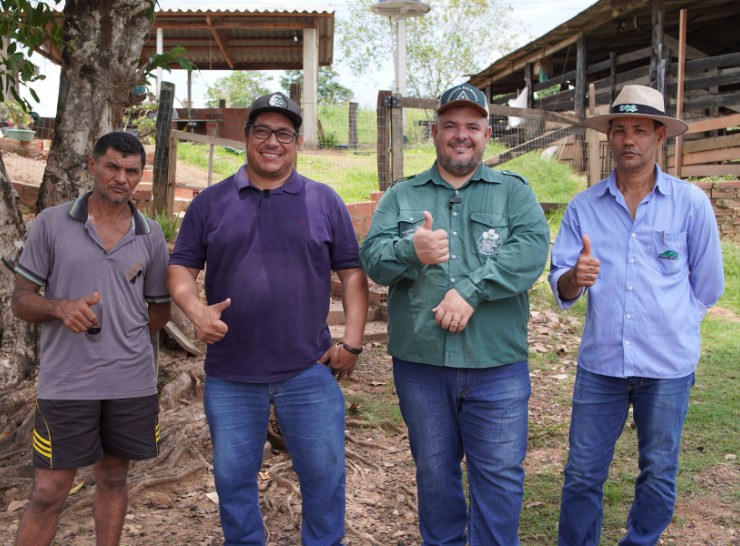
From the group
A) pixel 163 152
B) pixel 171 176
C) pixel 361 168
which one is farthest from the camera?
pixel 361 168

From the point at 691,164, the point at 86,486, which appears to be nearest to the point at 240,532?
the point at 86,486

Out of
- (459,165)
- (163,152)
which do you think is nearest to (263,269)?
(459,165)

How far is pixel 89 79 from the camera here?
5.00 metres

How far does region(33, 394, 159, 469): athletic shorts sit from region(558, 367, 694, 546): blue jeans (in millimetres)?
1831

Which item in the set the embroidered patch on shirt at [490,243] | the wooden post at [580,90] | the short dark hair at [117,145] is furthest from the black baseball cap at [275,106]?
the wooden post at [580,90]

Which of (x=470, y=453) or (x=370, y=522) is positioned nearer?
(x=470, y=453)

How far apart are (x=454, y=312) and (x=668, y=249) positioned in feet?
3.33

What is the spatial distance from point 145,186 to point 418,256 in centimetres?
736

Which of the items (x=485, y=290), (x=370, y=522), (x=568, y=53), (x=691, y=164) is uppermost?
(x=568, y=53)

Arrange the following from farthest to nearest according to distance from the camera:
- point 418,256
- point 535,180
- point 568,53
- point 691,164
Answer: point 568,53 → point 535,180 → point 691,164 → point 418,256

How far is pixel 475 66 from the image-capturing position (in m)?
42.2

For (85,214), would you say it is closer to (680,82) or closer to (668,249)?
(668,249)

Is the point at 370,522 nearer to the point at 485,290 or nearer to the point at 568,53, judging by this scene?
the point at 485,290

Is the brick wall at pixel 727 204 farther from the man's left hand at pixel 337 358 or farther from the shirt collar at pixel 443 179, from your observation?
the man's left hand at pixel 337 358
